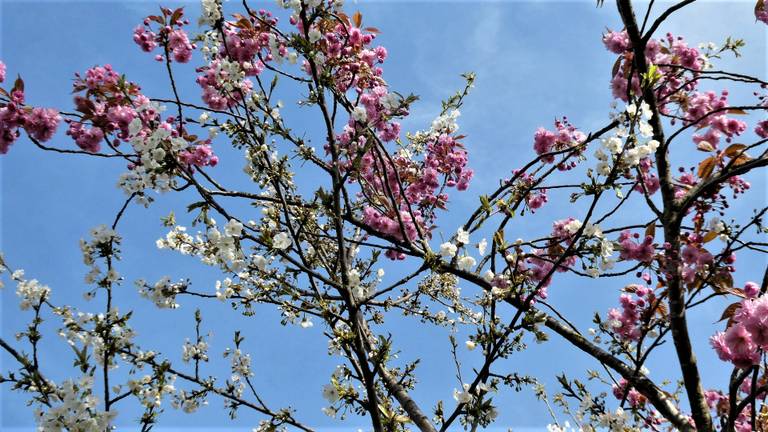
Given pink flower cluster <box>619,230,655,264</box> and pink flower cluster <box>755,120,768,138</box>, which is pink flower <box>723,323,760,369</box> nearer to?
pink flower cluster <box>619,230,655,264</box>

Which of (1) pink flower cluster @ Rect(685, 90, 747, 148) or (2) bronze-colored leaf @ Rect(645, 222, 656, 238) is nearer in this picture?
(2) bronze-colored leaf @ Rect(645, 222, 656, 238)

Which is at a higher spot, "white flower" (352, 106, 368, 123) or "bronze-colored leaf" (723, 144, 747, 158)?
"white flower" (352, 106, 368, 123)

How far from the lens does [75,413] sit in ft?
9.01

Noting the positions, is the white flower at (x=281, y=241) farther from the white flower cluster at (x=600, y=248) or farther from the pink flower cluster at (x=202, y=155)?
the white flower cluster at (x=600, y=248)

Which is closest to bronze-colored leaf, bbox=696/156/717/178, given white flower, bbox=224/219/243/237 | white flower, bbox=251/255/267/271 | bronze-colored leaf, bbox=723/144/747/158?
bronze-colored leaf, bbox=723/144/747/158

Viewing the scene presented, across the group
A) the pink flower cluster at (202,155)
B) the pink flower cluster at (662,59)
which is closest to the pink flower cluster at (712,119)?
the pink flower cluster at (662,59)

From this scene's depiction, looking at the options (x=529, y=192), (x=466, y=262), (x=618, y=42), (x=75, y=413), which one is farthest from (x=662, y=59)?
(x=75, y=413)

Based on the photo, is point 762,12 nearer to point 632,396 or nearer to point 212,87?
point 632,396

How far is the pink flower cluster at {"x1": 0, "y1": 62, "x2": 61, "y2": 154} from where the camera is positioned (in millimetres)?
3961

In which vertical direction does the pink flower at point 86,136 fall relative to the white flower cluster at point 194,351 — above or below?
above

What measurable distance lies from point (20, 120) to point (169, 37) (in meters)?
1.27

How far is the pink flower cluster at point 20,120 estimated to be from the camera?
156 inches

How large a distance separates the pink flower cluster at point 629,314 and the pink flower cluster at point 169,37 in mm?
4001

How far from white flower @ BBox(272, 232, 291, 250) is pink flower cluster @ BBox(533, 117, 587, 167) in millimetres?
2381
